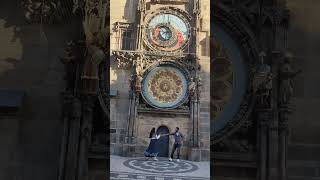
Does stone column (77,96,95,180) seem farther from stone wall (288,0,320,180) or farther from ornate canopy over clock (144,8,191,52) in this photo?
stone wall (288,0,320,180)

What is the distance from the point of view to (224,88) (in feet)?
43.0

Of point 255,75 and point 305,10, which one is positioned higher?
point 305,10

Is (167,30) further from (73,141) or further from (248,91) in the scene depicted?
(73,141)

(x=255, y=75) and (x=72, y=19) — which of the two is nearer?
(x=255, y=75)

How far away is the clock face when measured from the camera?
11.4 metres

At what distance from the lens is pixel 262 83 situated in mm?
12438

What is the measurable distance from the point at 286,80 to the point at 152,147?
346 cm

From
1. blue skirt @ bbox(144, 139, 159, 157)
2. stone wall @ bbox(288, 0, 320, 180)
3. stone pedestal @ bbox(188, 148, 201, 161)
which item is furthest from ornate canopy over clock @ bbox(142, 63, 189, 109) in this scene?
stone wall @ bbox(288, 0, 320, 180)

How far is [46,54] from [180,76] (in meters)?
3.38

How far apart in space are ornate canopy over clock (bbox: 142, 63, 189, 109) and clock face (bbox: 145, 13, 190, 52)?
36 cm

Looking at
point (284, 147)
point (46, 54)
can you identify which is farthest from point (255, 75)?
point (46, 54)

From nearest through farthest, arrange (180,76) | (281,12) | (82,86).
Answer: (180,76), (82,86), (281,12)

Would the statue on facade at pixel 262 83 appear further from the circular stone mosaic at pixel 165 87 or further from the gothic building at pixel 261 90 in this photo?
the circular stone mosaic at pixel 165 87

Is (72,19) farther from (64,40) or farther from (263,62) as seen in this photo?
(263,62)
